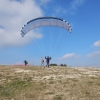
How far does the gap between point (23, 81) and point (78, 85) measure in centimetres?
699

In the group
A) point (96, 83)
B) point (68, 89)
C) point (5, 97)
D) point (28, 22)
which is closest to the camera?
point (5, 97)

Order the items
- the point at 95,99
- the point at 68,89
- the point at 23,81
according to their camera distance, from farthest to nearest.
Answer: the point at 23,81 → the point at 68,89 → the point at 95,99

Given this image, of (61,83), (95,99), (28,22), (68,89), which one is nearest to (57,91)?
(68,89)

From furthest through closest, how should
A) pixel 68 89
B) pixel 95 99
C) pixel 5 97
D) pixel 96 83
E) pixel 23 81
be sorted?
pixel 23 81
pixel 96 83
pixel 68 89
pixel 5 97
pixel 95 99

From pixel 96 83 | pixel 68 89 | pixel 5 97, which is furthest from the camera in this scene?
pixel 96 83

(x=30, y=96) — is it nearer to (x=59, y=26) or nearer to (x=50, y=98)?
(x=50, y=98)

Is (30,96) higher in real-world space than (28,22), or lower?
lower

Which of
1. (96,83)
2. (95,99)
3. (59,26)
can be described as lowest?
(95,99)

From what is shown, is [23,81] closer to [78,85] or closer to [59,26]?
[78,85]

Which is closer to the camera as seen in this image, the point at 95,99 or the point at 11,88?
the point at 95,99

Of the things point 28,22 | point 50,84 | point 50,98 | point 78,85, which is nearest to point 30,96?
point 50,98

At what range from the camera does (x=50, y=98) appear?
64.1 ft

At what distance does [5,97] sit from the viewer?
66.0ft

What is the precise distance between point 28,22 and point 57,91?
18.0 meters
